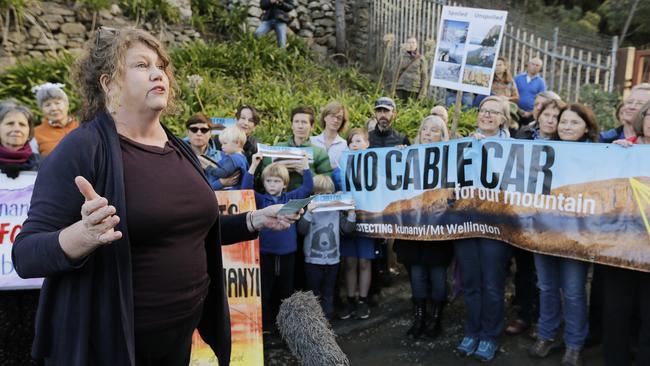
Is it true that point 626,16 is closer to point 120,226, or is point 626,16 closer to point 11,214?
point 11,214

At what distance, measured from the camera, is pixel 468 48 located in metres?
5.38

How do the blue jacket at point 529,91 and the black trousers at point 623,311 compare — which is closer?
the black trousers at point 623,311

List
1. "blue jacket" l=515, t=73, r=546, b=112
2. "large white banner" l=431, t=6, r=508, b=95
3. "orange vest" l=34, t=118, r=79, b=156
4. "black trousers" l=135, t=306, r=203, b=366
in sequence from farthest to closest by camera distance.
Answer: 1. "blue jacket" l=515, t=73, r=546, b=112
2. "large white banner" l=431, t=6, r=508, b=95
3. "orange vest" l=34, t=118, r=79, b=156
4. "black trousers" l=135, t=306, r=203, b=366

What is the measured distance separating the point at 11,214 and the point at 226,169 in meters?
1.74

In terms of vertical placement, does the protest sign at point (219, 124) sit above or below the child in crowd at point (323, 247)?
above

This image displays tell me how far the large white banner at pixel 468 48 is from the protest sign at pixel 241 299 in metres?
2.64

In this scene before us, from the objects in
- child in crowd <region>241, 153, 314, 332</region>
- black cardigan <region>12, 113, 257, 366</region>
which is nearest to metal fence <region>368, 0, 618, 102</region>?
child in crowd <region>241, 153, 314, 332</region>

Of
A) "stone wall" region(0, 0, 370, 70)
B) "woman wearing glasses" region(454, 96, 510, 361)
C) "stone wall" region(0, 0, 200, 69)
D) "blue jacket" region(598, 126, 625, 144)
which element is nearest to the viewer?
"woman wearing glasses" region(454, 96, 510, 361)

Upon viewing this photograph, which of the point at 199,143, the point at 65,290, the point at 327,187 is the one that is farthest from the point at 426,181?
the point at 65,290

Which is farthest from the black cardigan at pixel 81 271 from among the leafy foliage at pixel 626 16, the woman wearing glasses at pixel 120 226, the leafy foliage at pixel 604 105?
the leafy foliage at pixel 626 16

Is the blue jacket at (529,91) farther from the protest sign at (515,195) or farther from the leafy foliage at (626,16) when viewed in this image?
the leafy foliage at (626,16)

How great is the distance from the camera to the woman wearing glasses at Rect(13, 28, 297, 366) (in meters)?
1.64

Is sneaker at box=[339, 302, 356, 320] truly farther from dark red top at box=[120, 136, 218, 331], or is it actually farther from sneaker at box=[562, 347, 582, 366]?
dark red top at box=[120, 136, 218, 331]

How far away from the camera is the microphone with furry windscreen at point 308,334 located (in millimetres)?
2033
